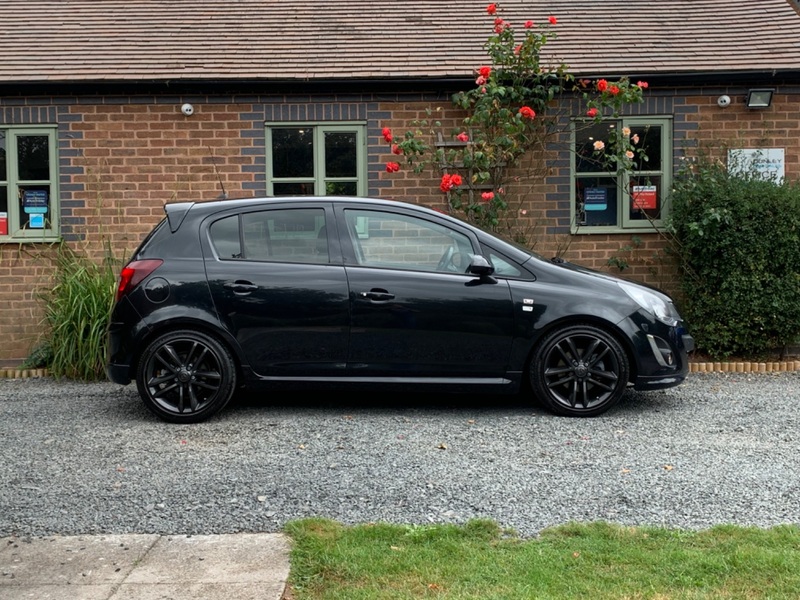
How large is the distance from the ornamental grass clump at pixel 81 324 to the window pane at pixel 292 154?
2.27 m

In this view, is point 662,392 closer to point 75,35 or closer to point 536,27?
point 536,27

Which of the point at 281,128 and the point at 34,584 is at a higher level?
the point at 281,128

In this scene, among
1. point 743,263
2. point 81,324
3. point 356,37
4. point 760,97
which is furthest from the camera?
point 356,37

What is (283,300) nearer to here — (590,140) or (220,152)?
(220,152)

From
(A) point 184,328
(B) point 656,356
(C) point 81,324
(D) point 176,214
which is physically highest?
(D) point 176,214

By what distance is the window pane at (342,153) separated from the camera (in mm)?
10328

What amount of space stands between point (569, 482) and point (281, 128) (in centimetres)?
634

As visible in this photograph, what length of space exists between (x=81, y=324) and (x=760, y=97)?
24.7ft

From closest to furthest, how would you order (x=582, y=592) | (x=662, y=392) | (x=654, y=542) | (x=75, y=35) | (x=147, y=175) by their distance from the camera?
(x=582, y=592), (x=654, y=542), (x=662, y=392), (x=147, y=175), (x=75, y=35)

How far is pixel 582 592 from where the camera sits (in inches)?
140

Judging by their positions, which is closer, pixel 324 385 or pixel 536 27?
pixel 324 385

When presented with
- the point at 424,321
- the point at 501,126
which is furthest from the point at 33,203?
the point at 424,321

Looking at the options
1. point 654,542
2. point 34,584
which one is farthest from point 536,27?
point 34,584

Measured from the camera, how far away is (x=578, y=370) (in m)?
6.86
